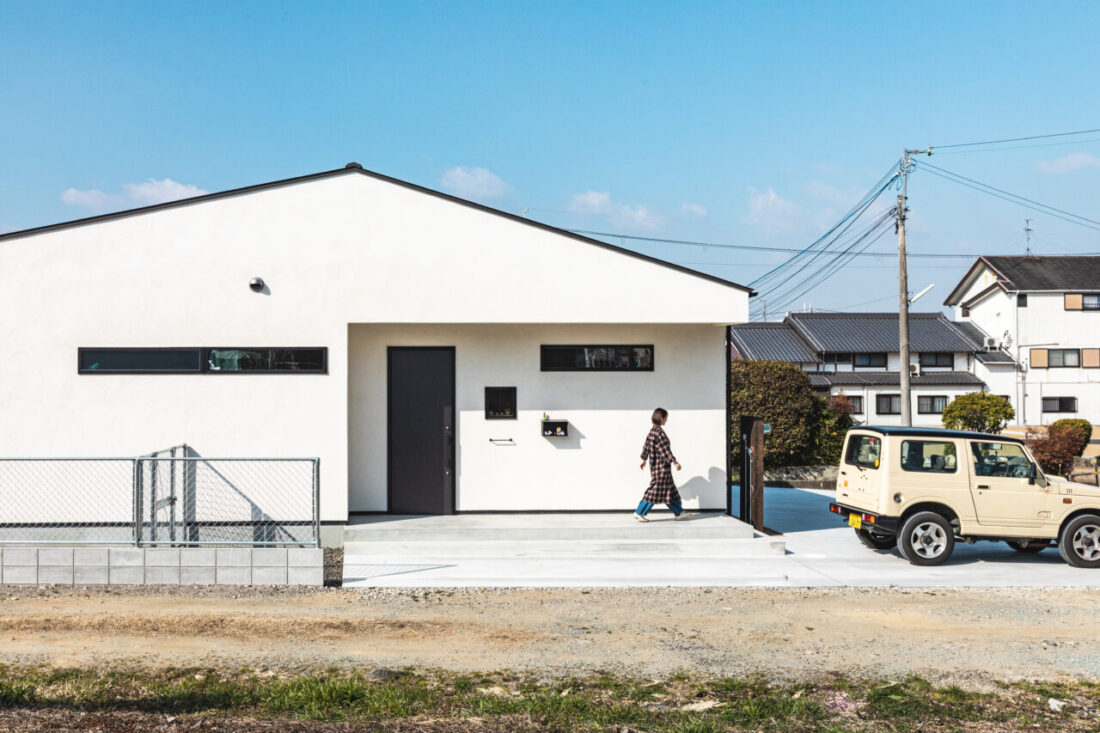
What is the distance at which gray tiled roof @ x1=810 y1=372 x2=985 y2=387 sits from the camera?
3966 centimetres

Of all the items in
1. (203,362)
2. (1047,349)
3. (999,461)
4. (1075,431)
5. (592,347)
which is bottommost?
(1075,431)

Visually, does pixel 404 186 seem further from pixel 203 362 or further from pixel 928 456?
pixel 928 456

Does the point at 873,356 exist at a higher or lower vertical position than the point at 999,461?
higher

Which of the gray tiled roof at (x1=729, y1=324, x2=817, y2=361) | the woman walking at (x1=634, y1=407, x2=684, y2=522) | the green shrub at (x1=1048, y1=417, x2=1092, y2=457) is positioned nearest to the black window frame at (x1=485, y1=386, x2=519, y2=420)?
the woman walking at (x1=634, y1=407, x2=684, y2=522)

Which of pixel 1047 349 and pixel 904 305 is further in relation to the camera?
pixel 1047 349

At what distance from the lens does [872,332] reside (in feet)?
139

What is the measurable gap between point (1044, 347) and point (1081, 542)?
35.6 m

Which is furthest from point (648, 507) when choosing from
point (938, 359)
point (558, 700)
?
point (938, 359)

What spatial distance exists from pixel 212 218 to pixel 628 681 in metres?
8.09

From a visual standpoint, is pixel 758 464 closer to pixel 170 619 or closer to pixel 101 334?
pixel 170 619

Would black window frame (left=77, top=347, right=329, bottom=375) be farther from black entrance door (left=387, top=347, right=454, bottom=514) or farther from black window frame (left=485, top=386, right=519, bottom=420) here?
black window frame (left=485, top=386, right=519, bottom=420)

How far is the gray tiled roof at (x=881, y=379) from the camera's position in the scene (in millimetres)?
39656

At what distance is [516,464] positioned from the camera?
12.1 meters

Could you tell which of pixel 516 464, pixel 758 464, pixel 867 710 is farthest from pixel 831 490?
pixel 867 710
